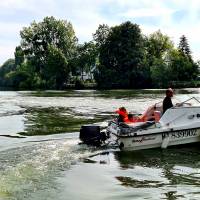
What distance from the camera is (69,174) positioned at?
13.8 meters

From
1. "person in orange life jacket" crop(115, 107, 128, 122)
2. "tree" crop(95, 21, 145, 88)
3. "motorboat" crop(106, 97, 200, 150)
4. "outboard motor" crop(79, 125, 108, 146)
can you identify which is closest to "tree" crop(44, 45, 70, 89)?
"tree" crop(95, 21, 145, 88)

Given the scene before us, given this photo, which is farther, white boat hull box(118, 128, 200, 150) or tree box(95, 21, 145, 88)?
tree box(95, 21, 145, 88)

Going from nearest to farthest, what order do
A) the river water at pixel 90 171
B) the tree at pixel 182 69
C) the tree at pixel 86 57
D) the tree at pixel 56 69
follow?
1. the river water at pixel 90 171
2. the tree at pixel 182 69
3. the tree at pixel 56 69
4. the tree at pixel 86 57

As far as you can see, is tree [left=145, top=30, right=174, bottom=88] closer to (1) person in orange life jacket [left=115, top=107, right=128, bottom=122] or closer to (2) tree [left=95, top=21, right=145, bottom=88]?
(2) tree [left=95, top=21, right=145, bottom=88]

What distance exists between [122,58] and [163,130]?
270 ft

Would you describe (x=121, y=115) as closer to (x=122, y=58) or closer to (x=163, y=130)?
(x=163, y=130)

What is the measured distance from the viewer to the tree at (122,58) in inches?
3755

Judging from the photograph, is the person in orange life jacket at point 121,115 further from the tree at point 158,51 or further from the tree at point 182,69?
the tree at point 182,69

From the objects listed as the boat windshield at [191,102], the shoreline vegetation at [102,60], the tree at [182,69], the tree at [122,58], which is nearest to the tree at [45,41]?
the shoreline vegetation at [102,60]

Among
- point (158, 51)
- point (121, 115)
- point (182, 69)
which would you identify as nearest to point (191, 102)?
Result: point (121, 115)

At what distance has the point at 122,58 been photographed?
9894 cm

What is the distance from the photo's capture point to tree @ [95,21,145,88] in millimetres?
95375

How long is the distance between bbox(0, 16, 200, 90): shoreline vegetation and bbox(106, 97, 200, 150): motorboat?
70.0 m

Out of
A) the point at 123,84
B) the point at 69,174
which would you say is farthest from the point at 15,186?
the point at 123,84
